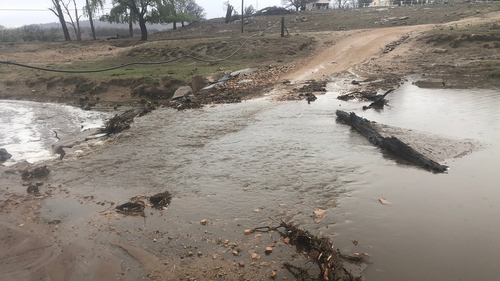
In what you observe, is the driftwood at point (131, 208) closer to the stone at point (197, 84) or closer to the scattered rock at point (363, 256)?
the scattered rock at point (363, 256)

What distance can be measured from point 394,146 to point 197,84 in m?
9.04

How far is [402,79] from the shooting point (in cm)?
1313

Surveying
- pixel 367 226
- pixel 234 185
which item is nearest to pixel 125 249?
pixel 234 185

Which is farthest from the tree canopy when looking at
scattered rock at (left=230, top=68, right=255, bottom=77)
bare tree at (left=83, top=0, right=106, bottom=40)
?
scattered rock at (left=230, top=68, right=255, bottom=77)

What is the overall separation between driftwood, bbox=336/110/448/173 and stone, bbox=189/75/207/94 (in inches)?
282

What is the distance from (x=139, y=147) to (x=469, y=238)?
6.46 meters

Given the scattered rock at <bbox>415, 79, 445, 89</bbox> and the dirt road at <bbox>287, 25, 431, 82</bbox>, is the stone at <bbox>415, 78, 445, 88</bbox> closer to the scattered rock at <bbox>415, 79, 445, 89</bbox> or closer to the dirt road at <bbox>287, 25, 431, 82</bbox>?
the scattered rock at <bbox>415, 79, 445, 89</bbox>

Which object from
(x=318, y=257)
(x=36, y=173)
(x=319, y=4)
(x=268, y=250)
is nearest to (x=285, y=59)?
(x=36, y=173)

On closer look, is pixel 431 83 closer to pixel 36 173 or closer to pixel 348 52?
pixel 348 52

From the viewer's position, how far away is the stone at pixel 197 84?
13.1 m

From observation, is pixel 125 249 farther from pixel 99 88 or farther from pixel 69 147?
pixel 99 88

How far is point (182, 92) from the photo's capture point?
41.1 feet

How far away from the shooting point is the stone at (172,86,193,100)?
12.3 m

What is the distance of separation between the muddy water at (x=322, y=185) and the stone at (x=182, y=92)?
332 centimetres
